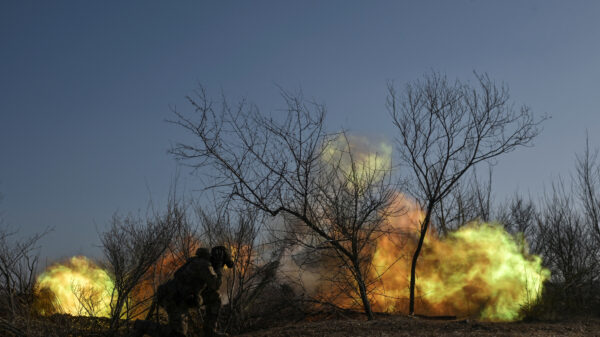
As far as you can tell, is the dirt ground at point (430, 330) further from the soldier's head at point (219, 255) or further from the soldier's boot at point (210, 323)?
the soldier's head at point (219, 255)

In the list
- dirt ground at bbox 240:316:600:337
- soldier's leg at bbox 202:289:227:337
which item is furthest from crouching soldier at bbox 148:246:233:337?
dirt ground at bbox 240:316:600:337

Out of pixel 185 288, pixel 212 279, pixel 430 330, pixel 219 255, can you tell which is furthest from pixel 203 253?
pixel 430 330

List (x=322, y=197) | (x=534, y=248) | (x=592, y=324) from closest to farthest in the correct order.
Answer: (x=592, y=324), (x=322, y=197), (x=534, y=248)

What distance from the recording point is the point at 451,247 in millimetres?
15055

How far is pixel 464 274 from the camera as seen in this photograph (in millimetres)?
14180

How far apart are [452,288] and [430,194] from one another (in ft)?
11.3

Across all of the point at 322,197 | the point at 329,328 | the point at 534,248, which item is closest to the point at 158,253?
the point at 322,197

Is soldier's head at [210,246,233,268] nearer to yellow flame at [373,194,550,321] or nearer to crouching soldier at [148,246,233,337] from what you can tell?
crouching soldier at [148,246,233,337]

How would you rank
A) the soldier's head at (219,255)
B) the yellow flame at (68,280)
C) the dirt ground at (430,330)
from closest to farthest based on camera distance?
the soldier's head at (219,255)
the dirt ground at (430,330)
the yellow flame at (68,280)

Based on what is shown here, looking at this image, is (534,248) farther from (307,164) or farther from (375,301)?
(307,164)

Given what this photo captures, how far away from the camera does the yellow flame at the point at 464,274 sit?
12555 millimetres

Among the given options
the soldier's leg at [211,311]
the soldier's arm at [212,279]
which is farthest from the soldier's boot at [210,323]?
the soldier's arm at [212,279]

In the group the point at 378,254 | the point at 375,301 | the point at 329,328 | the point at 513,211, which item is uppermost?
the point at 513,211

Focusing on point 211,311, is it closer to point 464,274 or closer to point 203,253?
point 203,253
